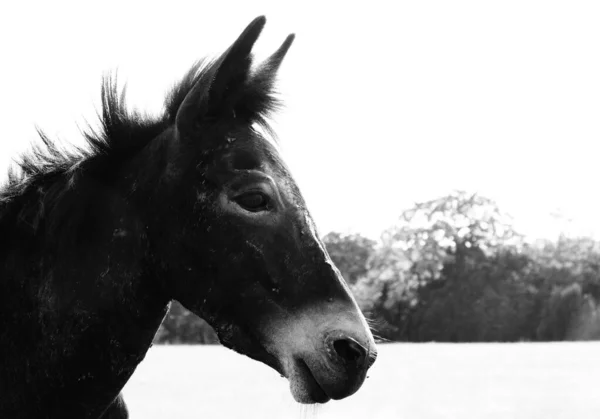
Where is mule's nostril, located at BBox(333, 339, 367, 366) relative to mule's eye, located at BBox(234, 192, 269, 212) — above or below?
below

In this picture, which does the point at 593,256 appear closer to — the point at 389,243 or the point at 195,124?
the point at 389,243

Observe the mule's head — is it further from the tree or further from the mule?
the tree

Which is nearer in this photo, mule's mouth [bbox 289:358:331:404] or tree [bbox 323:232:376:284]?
mule's mouth [bbox 289:358:331:404]

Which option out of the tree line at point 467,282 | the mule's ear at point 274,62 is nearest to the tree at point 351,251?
the tree line at point 467,282

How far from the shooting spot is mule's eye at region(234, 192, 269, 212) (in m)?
2.70

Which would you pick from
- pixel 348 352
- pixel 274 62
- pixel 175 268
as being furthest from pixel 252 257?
pixel 274 62

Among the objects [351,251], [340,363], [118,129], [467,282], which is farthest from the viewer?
[351,251]

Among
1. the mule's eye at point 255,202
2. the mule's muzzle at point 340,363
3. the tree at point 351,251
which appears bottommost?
the tree at point 351,251

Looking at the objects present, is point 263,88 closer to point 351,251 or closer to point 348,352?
point 348,352

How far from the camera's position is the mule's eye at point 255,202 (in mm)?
2703

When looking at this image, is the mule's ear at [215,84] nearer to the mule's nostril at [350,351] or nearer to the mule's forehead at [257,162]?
the mule's forehead at [257,162]

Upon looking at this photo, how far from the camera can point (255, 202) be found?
2.71 metres

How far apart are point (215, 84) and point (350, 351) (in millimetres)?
1173

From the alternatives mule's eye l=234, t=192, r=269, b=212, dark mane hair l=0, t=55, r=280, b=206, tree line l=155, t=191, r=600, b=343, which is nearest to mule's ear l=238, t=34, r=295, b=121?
dark mane hair l=0, t=55, r=280, b=206
